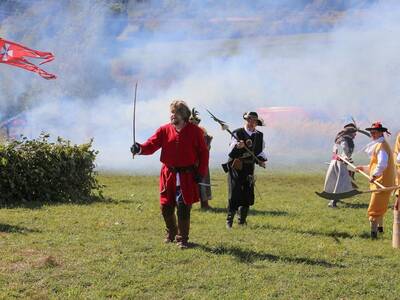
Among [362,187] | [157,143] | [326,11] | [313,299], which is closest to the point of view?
[313,299]

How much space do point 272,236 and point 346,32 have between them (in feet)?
56.2

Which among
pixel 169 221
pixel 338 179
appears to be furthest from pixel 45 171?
pixel 338 179

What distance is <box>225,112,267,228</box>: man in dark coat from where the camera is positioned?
839cm

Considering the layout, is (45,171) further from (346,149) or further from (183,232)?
(346,149)

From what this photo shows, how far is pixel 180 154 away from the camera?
6.76 meters

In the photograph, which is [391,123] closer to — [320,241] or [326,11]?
[326,11]

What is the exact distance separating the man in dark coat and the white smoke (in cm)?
1196

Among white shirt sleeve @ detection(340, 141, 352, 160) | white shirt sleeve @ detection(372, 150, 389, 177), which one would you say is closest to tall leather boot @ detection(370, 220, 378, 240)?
white shirt sleeve @ detection(372, 150, 389, 177)

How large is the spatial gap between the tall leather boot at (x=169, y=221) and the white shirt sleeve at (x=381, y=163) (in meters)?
2.81

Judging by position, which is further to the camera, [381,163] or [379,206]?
[379,206]

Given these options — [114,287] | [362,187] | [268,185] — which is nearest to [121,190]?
[268,185]

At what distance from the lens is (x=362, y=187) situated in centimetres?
1423

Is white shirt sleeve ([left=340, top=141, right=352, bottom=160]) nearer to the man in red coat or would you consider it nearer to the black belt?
the man in red coat

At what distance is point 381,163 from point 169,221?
296cm
